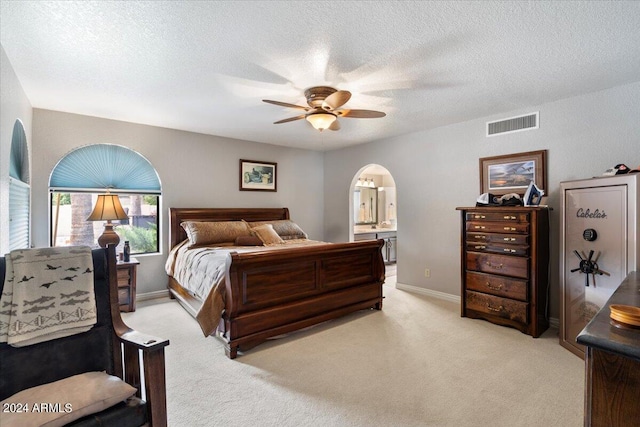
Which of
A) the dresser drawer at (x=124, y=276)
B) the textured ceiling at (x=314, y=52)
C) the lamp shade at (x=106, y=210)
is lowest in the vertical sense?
the dresser drawer at (x=124, y=276)

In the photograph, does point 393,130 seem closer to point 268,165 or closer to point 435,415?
point 268,165

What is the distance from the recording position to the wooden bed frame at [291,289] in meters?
2.83

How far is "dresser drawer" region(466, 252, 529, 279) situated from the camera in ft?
10.7

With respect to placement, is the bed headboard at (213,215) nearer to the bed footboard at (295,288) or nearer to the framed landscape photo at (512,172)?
the bed footboard at (295,288)

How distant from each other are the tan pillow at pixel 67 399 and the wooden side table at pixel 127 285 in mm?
2725

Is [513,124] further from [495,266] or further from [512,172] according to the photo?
[495,266]

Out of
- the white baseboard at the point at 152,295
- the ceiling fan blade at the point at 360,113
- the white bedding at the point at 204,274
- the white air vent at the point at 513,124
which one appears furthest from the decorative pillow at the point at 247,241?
the white air vent at the point at 513,124

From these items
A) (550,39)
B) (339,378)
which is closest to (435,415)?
(339,378)

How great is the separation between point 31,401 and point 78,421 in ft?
0.80

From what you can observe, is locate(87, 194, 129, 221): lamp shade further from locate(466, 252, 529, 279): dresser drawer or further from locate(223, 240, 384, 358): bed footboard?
locate(466, 252, 529, 279): dresser drawer

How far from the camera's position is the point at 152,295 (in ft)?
Answer: 15.0

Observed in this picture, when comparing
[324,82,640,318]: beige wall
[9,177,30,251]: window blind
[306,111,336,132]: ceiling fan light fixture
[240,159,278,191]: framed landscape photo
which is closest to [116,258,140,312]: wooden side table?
[9,177,30,251]: window blind

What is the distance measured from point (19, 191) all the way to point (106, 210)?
77cm

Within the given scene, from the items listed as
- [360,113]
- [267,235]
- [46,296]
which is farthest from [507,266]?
[46,296]
